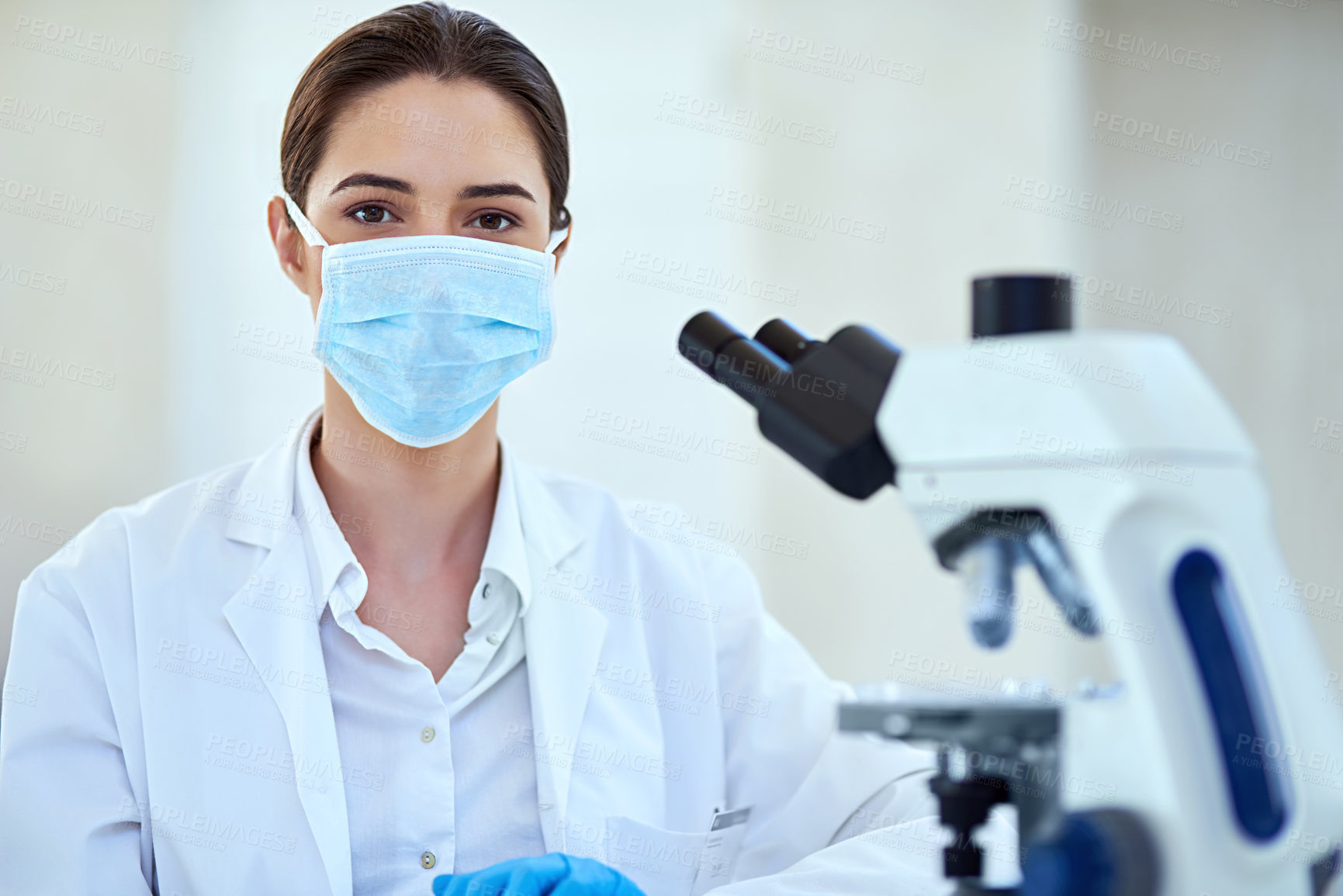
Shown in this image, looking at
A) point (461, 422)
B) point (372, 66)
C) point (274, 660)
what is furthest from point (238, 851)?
point (372, 66)

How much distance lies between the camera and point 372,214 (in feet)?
3.76

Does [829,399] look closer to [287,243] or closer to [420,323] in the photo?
[420,323]

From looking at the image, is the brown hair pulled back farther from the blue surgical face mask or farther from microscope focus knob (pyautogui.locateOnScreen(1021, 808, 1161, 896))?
microscope focus knob (pyautogui.locateOnScreen(1021, 808, 1161, 896))

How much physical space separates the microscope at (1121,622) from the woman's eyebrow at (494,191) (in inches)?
27.3

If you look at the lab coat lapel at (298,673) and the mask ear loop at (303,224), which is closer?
the lab coat lapel at (298,673)

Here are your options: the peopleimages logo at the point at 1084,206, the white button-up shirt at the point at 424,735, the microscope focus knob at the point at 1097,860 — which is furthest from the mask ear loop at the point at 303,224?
the peopleimages logo at the point at 1084,206

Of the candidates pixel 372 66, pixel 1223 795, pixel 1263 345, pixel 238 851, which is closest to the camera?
pixel 1223 795

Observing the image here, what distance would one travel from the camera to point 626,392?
7.13 ft

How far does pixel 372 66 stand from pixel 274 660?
0.63 m

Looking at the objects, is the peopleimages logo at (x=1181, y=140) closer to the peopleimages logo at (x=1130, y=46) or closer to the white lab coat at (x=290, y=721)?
the peopleimages logo at (x=1130, y=46)

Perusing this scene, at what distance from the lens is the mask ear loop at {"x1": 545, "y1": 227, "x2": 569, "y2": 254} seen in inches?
50.0

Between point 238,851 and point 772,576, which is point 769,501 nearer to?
point 772,576

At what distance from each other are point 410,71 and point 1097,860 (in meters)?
1.01

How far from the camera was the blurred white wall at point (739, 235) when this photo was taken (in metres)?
1.69
